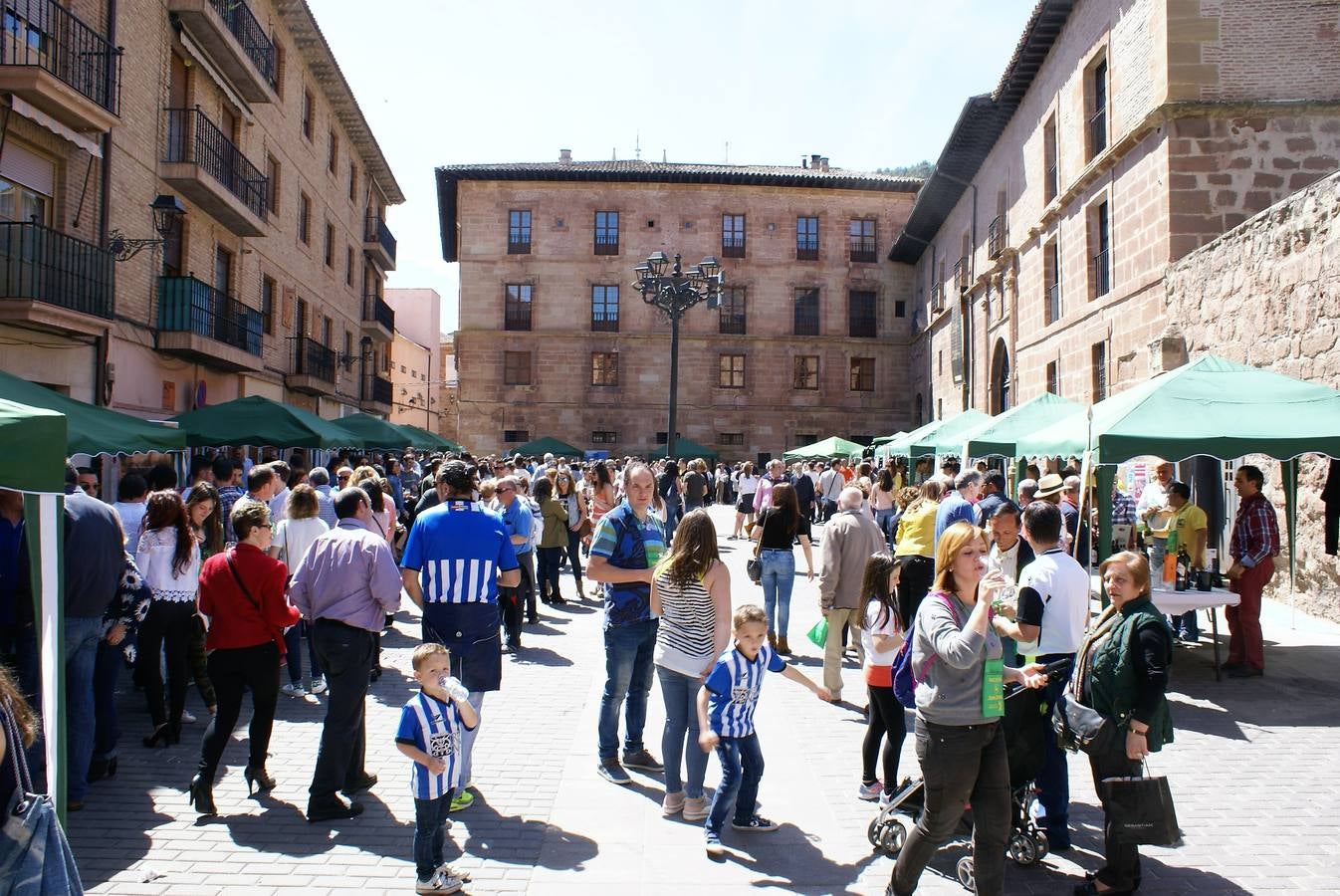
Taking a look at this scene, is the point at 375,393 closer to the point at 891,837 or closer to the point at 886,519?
the point at 886,519

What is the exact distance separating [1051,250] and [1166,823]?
18.6m

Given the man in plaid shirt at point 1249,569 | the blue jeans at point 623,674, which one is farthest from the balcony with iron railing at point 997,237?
the blue jeans at point 623,674

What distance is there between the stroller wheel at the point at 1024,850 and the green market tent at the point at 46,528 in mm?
4053

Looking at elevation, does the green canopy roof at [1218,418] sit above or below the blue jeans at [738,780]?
above

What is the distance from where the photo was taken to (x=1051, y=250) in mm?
20156

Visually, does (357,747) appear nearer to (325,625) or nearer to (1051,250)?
(325,625)

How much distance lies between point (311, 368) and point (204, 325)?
22.9 feet

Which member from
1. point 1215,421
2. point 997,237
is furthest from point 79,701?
point 997,237

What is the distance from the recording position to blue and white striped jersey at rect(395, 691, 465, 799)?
3.96 metres

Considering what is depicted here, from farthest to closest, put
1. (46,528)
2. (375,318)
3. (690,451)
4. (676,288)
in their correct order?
(375,318)
(690,451)
(676,288)
(46,528)

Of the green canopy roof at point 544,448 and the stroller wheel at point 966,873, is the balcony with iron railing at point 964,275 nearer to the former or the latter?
the green canopy roof at point 544,448

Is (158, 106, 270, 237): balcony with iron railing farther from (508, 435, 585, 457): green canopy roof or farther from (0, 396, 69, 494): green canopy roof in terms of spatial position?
(0, 396, 69, 494): green canopy roof

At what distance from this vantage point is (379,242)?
1324 inches

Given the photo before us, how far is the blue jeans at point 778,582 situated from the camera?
8508mm
